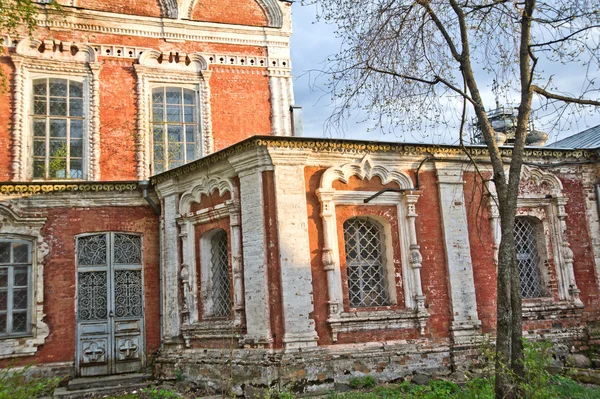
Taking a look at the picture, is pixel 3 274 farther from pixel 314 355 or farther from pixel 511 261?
pixel 511 261

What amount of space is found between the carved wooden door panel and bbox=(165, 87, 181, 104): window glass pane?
11.2ft

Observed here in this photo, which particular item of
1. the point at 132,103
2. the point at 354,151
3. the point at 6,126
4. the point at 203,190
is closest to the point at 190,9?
the point at 132,103

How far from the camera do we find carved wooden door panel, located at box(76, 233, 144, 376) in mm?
9914

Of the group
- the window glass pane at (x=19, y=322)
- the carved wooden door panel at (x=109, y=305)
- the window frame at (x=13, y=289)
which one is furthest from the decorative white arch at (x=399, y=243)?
the window glass pane at (x=19, y=322)

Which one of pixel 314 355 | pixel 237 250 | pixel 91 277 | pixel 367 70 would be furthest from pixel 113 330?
pixel 367 70

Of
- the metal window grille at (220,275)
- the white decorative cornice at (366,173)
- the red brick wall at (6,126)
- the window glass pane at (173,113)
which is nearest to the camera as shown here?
the white decorative cornice at (366,173)

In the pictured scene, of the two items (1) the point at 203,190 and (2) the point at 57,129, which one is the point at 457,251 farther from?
(2) the point at 57,129

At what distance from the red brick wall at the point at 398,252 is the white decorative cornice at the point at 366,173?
97mm

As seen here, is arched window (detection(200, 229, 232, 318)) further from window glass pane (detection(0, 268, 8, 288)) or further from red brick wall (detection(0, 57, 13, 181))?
red brick wall (detection(0, 57, 13, 181))

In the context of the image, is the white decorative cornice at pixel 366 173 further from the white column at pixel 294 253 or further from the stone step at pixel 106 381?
the stone step at pixel 106 381

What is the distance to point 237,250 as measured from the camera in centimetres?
861

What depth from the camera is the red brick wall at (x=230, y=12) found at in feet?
42.4

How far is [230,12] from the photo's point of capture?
43.0 feet

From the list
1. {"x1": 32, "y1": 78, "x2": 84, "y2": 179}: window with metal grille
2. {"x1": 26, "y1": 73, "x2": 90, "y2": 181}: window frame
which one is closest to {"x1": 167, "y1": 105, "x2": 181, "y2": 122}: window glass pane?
{"x1": 26, "y1": 73, "x2": 90, "y2": 181}: window frame
